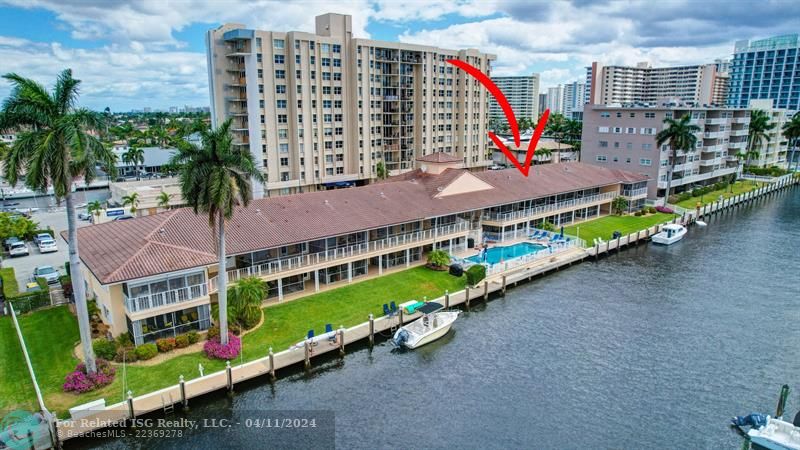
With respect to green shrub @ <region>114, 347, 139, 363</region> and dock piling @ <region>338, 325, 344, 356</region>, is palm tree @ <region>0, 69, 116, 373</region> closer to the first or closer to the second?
green shrub @ <region>114, 347, 139, 363</region>

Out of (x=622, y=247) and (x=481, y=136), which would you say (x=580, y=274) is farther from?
(x=481, y=136)

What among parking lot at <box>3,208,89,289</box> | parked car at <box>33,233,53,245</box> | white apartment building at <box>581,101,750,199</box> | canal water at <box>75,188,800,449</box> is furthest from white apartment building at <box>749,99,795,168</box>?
parked car at <box>33,233,53,245</box>

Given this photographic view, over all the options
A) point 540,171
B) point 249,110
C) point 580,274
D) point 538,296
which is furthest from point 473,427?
point 249,110

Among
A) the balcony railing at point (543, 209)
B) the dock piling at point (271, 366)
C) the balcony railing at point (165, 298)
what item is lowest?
the dock piling at point (271, 366)

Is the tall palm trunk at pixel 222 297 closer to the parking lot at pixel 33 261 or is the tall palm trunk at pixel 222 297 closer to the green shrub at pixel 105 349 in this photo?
the green shrub at pixel 105 349

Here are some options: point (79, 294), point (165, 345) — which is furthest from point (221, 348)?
point (79, 294)

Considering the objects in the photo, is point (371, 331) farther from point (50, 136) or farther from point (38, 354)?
point (50, 136)

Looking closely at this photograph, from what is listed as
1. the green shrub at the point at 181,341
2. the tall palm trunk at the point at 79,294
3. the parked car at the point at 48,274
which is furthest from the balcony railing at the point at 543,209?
the parked car at the point at 48,274
